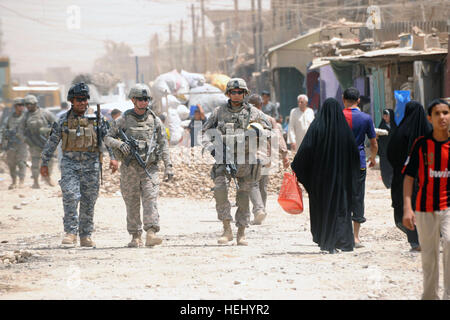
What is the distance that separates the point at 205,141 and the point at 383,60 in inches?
396

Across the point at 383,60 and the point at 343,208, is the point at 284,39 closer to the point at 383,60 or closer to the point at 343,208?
the point at 383,60

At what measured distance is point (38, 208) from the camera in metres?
13.1

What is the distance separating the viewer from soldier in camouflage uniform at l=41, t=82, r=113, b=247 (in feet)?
27.5

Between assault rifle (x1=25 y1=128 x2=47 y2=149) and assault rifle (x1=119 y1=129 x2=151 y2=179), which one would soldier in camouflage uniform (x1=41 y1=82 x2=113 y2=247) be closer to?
assault rifle (x1=119 y1=129 x2=151 y2=179)

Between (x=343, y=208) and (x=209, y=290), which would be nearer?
(x=209, y=290)

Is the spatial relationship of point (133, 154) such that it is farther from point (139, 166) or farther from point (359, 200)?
point (359, 200)

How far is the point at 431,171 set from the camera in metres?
4.90

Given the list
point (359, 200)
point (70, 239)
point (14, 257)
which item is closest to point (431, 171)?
point (359, 200)

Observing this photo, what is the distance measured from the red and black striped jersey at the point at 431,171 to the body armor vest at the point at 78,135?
428 centimetres

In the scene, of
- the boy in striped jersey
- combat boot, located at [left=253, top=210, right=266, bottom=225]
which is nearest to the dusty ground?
combat boot, located at [left=253, top=210, right=266, bottom=225]

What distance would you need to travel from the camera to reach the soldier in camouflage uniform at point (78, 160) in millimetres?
8391

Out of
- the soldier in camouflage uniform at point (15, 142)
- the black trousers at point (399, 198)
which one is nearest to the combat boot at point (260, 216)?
the black trousers at point (399, 198)

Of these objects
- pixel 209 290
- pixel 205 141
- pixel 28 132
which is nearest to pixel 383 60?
pixel 28 132

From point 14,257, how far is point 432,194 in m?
4.27
